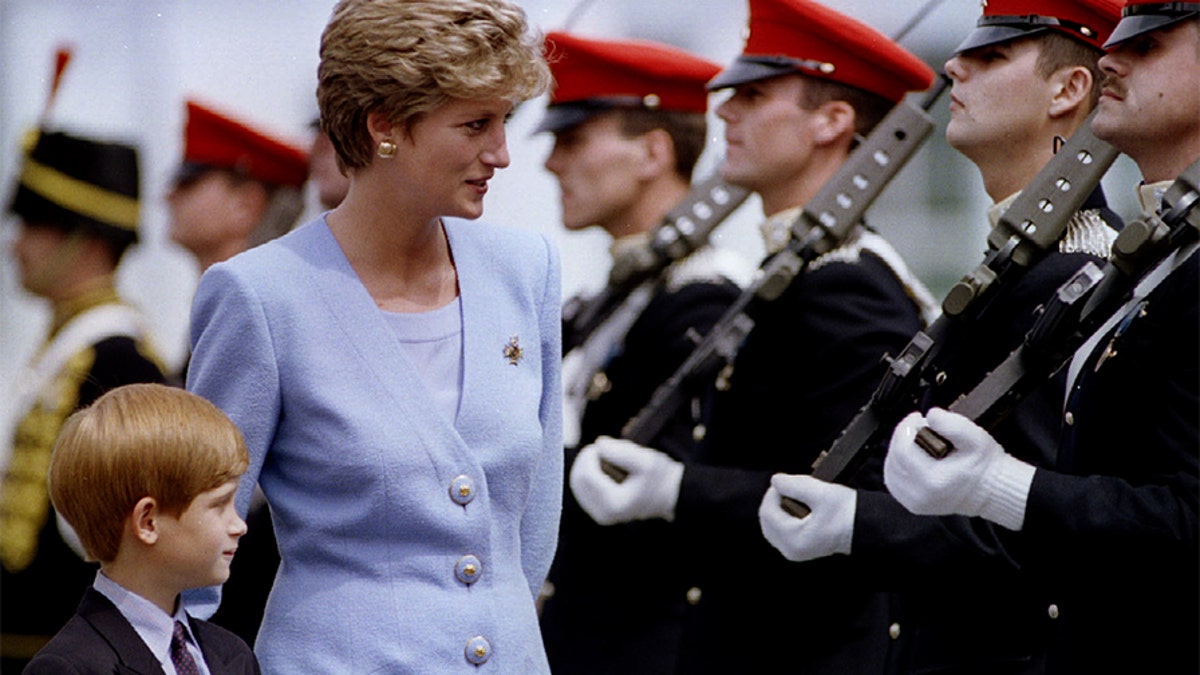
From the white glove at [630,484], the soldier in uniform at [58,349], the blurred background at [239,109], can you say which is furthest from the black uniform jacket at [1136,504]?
the soldier in uniform at [58,349]

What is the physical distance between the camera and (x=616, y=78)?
5605 millimetres

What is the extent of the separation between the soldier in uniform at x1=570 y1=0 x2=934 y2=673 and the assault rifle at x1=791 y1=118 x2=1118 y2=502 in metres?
0.52

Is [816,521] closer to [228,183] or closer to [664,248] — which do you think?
[664,248]

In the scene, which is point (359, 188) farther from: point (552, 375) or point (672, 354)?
point (672, 354)

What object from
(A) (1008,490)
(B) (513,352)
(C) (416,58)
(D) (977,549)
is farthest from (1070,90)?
(C) (416,58)

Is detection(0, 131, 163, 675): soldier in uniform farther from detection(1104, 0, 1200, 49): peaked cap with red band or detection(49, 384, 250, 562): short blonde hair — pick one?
detection(1104, 0, 1200, 49): peaked cap with red band

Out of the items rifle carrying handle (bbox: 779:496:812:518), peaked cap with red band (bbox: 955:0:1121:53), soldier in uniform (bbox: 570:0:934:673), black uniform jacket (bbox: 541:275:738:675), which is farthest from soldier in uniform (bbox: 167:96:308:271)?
peaked cap with red band (bbox: 955:0:1121:53)

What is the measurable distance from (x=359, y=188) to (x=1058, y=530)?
3.97 ft

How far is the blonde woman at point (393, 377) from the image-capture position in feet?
9.96

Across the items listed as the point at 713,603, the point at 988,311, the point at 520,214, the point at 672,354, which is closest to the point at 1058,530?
the point at 988,311

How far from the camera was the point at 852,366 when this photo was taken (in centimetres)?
410

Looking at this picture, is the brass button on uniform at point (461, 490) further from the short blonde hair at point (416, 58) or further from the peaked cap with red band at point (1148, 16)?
the peaked cap with red band at point (1148, 16)

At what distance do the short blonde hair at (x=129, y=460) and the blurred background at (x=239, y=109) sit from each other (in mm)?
2875

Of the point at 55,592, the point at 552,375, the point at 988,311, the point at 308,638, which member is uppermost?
the point at 988,311
